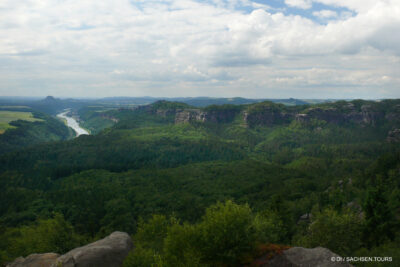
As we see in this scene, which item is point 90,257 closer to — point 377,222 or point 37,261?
point 37,261

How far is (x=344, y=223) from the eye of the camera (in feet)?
148

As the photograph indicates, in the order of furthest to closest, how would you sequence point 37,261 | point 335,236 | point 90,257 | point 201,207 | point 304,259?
1. point 201,207
2. point 335,236
3. point 37,261
4. point 90,257
5. point 304,259

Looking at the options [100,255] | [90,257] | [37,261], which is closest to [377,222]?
[100,255]

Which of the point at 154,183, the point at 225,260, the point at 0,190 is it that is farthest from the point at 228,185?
the point at 0,190

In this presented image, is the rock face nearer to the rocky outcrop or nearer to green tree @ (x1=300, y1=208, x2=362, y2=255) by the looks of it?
green tree @ (x1=300, y1=208, x2=362, y2=255)

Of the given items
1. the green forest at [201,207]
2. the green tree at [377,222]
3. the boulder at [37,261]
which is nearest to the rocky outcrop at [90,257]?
the boulder at [37,261]

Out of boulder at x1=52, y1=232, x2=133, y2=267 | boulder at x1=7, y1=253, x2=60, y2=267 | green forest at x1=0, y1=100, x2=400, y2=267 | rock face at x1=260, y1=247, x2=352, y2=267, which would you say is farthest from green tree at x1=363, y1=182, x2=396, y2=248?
boulder at x1=7, y1=253, x2=60, y2=267

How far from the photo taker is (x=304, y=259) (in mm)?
29438

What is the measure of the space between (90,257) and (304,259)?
29563 millimetres

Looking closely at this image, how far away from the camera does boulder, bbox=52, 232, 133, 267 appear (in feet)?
116

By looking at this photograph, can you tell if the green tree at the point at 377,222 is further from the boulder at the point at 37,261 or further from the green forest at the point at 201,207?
the boulder at the point at 37,261

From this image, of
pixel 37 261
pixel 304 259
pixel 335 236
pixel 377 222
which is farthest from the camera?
pixel 377 222

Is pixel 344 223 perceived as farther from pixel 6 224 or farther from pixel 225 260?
pixel 6 224

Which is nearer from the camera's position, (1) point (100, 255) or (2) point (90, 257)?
(2) point (90, 257)
